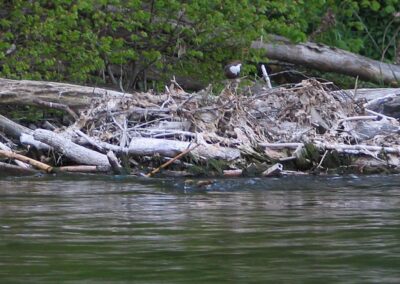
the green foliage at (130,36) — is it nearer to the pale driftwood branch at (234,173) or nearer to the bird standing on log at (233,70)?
the bird standing on log at (233,70)

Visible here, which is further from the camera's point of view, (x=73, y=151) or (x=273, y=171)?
(x=73, y=151)

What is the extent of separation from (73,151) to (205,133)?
4.80ft

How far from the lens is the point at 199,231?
25.2 feet

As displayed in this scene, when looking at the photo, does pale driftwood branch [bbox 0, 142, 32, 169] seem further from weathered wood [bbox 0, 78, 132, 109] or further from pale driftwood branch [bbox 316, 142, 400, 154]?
pale driftwood branch [bbox 316, 142, 400, 154]

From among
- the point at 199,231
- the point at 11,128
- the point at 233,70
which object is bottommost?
the point at 199,231

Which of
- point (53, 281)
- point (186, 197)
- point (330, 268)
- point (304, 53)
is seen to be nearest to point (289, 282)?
point (330, 268)

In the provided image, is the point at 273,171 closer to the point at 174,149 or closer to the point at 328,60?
the point at 174,149

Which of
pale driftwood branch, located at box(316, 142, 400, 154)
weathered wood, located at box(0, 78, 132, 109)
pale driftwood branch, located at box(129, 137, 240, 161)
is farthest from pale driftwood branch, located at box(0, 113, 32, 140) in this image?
pale driftwood branch, located at box(316, 142, 400, 154)

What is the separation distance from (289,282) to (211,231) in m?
2.00

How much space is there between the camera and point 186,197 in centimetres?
1002

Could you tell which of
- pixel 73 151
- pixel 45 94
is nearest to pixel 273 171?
pixel 73 151

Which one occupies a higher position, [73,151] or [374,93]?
[374,93]

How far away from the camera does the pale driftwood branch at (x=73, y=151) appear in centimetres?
1250

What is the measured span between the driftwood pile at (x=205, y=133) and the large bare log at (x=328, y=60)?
3.61 metres
